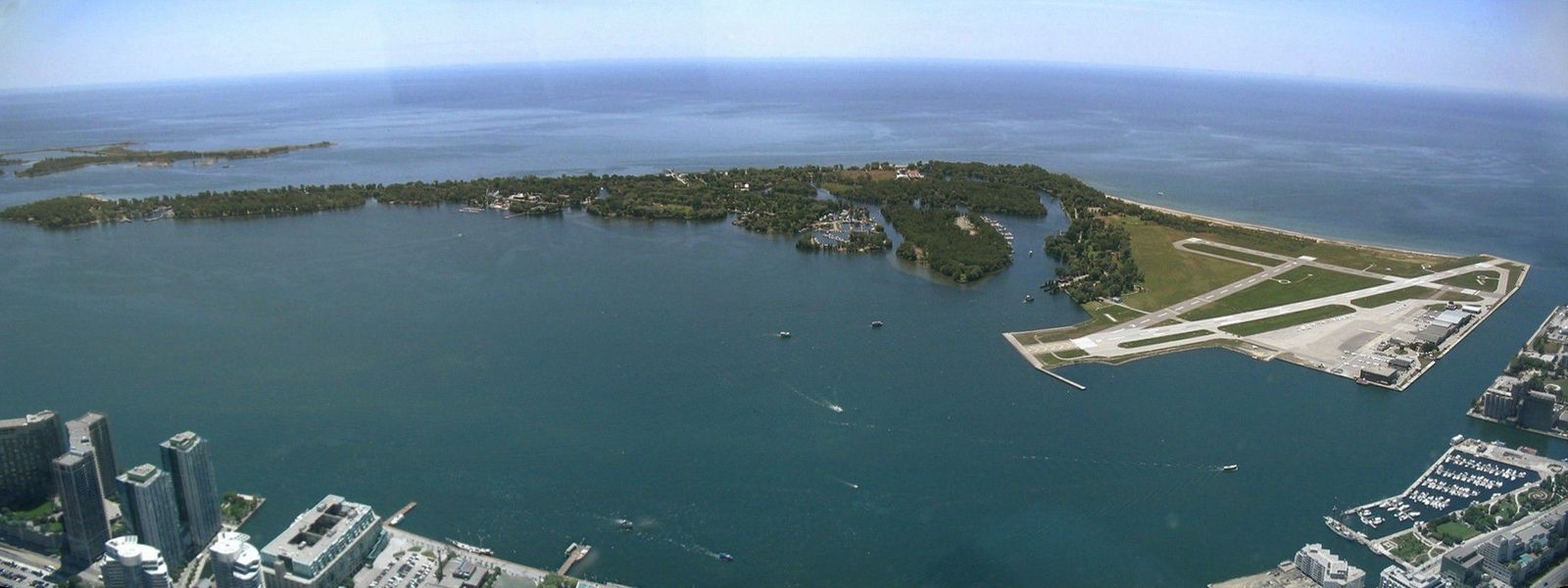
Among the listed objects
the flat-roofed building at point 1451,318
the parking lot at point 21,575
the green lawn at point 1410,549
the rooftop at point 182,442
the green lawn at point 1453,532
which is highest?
the rooftop at point 182,442

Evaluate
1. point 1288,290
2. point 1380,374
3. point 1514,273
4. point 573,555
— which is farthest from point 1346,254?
point 573,555

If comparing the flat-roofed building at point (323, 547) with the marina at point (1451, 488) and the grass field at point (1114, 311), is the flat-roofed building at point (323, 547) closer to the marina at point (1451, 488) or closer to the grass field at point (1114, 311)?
the marina at point (1451, 488)

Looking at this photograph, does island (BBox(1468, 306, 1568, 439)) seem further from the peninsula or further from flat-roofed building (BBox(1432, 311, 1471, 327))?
flat-roofed building (BBox(1432, 311, 1471, 327))

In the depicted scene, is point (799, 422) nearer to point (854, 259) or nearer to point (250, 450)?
point (250, 450)

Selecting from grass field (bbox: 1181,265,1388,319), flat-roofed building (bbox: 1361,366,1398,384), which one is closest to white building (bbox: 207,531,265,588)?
flat-roofed building (bbox: 1361,366,1398,384)

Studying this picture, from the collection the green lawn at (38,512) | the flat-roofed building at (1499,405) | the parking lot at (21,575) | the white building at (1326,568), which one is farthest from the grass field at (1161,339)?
the green lawn at (38,512)

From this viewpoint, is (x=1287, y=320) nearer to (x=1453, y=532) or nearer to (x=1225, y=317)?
(x=1225, y=317)

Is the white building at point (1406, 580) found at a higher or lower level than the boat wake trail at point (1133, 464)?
higher
